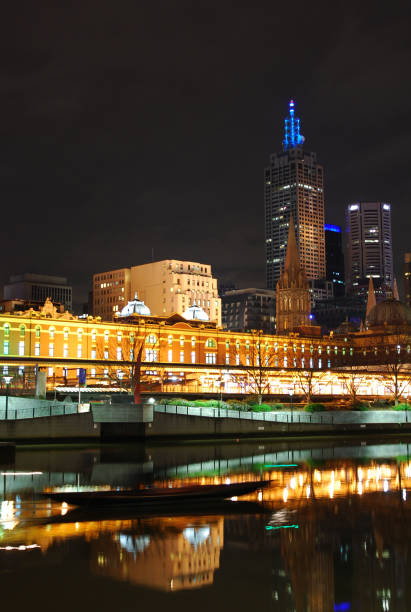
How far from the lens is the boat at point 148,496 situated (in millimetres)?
27750

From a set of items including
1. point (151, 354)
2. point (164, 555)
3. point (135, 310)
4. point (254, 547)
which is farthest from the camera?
point (135, 310)

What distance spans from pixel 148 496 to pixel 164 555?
6636 mm

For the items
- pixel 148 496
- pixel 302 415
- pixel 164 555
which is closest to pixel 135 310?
pixel 302 415

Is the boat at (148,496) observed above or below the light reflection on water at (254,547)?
above

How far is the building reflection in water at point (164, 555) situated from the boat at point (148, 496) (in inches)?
91.1

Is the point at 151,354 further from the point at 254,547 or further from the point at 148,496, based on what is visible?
the point at 254,547

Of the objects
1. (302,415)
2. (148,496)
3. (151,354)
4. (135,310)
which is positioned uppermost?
(135,310)

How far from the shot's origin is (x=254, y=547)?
22.4 m

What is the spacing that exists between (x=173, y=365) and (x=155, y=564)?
128 m

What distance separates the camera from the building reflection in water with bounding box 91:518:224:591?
19.1 m

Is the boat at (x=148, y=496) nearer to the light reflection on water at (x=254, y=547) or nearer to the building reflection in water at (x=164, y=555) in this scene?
the light reflection on water at (x=254, y=547)

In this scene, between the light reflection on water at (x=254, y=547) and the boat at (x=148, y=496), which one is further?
the boat at (x=148, y=496)

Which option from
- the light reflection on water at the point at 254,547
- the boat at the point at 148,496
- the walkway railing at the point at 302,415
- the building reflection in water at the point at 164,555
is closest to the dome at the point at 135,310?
the walkway railing at the point at 302,415

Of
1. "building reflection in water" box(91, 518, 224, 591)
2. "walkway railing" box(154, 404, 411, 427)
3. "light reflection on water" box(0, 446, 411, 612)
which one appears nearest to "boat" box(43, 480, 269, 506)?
"light reflection on water" box(0, 446, 411, 612)
